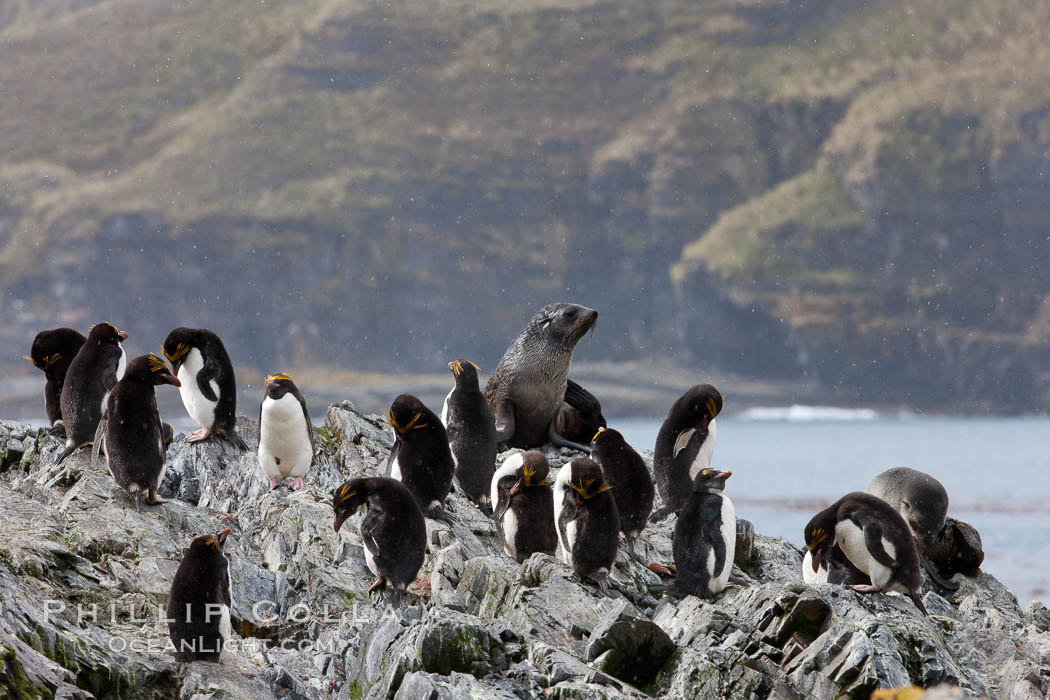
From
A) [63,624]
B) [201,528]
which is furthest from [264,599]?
A: [63,624]

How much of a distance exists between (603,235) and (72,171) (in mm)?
69599

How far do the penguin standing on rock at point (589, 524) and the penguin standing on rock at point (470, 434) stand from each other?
1665 millimetres

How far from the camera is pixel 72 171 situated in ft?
492

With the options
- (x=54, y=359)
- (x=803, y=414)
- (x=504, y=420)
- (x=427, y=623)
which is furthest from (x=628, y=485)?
(x=803, y=414)

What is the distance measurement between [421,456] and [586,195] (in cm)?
16055

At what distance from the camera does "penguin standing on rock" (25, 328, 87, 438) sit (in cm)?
1013

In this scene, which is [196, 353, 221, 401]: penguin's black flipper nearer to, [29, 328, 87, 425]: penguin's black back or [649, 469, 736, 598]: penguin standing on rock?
[29, 328, 87, 425]: penguin's black back

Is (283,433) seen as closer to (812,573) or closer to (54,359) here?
(54,359)

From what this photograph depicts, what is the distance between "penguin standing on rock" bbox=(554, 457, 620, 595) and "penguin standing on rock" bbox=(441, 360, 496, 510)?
5.46ft

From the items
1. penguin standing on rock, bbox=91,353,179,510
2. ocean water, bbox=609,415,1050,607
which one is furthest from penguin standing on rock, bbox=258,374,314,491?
ocean water, bbox=609,415,1050,607

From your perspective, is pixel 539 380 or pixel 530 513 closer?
pixel 530 513

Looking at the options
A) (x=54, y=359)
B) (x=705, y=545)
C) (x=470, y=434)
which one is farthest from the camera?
(x=54, y=359)

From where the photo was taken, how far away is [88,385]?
921cm

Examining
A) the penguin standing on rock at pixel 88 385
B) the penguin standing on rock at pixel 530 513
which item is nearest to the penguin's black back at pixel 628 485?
the penguin standing on rock at pixel 530 513
